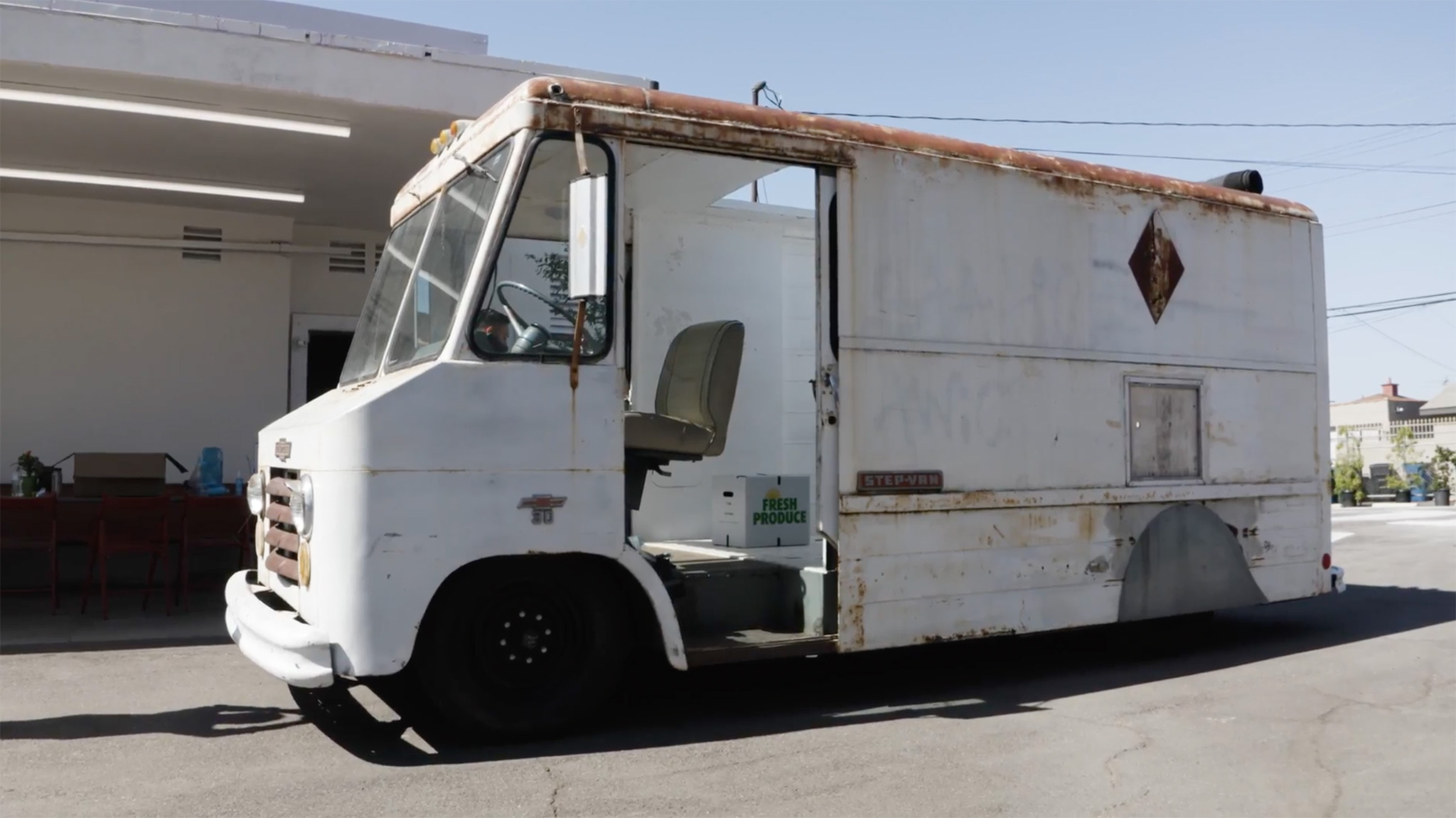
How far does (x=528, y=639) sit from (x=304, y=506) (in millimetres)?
1098

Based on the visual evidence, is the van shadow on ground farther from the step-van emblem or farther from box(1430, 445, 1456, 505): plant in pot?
box(1430, 445, 1456, 505): plant in pot

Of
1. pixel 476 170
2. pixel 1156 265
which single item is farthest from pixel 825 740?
pixel 1156 265

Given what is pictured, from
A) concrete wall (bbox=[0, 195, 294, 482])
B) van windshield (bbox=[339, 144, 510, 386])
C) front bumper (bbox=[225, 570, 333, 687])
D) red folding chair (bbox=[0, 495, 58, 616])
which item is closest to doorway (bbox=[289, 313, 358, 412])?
concrete wall (bbox=[0, 195, 294, 482])

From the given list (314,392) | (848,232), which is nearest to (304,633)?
(848,232)

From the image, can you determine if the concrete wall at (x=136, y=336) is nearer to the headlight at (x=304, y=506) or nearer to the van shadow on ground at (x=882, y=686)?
the van shadow on ground at (x=882, y=686)

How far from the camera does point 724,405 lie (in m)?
6.57

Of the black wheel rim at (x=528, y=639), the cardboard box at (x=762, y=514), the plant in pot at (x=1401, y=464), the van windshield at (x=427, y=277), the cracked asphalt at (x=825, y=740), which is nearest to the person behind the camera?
the cracked asphalt at (x=825, y=740)

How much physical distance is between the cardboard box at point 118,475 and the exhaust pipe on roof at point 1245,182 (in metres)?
8.19

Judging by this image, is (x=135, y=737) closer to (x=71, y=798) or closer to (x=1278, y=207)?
(x=71, y=798)

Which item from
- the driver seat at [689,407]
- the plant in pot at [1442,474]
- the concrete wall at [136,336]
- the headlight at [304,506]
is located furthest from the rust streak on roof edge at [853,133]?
the plant in pot at [1442,474]

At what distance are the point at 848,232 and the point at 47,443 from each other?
881 centimetres

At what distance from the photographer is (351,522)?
4.70 metres

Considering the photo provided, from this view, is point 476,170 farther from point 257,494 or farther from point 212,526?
point 212,526

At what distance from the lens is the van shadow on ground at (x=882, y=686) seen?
5344 mm
